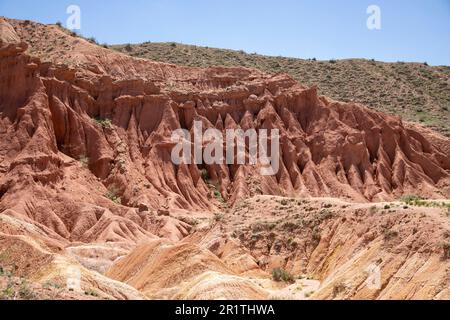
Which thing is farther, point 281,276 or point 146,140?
point 146,140

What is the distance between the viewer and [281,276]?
31656 millimetres

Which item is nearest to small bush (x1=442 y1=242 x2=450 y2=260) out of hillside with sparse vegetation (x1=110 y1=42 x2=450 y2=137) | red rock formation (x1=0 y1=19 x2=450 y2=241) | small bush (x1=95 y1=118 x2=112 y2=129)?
red rock formation (x1=0 y1=19 x2=450 y2=241)

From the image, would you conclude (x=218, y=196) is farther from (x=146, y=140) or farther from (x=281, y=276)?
(x=281, y=276)

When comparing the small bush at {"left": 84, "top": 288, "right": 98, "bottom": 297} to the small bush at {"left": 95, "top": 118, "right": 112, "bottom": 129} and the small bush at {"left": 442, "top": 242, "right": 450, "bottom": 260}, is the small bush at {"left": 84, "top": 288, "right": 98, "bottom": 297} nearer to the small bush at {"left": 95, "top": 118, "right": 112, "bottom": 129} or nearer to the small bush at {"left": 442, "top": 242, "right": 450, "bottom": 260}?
the small bush at {"left": 442, "top": 242, "right": 450, "bottom": 260}

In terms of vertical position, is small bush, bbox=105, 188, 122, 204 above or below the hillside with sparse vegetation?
below

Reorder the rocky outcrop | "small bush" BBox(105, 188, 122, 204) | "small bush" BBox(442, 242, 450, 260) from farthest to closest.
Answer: "small bush" BBox(105, 188, 122, 204) < the rocky outcrop < "small bush" BBox(442, 242, 450, 260)

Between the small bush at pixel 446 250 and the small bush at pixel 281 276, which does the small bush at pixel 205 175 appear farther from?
the small bush at pixel 446 250

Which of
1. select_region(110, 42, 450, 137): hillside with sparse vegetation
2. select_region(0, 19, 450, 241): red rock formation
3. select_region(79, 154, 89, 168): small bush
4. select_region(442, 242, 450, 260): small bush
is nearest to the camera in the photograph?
select_region(442, 242, 450, 260): small bush

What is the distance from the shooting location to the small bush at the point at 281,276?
3138cm

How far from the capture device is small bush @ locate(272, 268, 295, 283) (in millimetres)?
31375

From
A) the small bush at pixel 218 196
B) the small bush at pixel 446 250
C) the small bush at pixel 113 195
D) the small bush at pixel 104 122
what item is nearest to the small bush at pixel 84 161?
the small bush at pixel 113 195

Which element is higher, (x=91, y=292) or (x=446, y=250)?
(x=446, y=250)

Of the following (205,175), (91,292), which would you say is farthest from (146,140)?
(91,292)

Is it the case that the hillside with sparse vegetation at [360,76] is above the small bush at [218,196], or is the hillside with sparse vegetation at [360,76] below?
above
